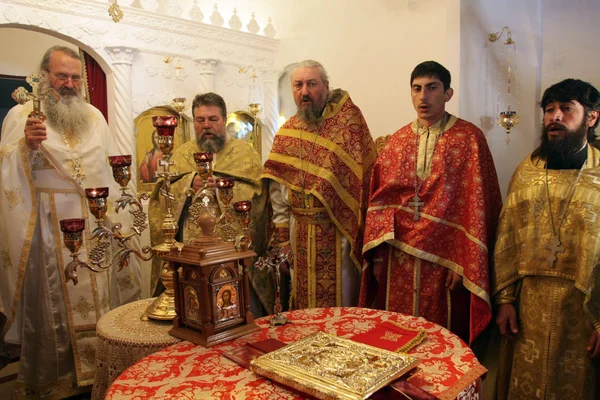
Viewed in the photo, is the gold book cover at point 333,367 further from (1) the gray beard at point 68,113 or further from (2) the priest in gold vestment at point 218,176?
(1) the gray beard at point 68,113

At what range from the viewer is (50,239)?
3404mm

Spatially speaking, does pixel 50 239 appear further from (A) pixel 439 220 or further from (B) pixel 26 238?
(A) pixel 439 220

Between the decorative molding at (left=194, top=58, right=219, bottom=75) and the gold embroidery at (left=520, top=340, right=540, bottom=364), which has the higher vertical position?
the decorative molding at (left=194, top=58, right=219, bottom=75)

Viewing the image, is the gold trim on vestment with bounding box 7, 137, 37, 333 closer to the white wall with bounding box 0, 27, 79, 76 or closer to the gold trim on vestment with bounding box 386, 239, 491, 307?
the gold trim on vestment with bounding box 386, 239, 491, 307

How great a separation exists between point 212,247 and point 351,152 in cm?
176

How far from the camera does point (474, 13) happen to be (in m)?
4.11

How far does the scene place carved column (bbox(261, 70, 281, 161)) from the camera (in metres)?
6.97

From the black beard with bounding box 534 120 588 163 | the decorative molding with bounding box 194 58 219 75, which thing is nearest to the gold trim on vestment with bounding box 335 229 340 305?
the black beard with bounding box 534 120 588 163

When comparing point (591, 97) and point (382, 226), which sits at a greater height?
point (591, 97)

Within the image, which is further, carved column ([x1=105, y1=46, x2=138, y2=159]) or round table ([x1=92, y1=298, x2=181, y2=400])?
carved column ([x1=105, y1=46, x2=138, y2=159])

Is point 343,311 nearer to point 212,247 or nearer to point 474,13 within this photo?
point 212,247

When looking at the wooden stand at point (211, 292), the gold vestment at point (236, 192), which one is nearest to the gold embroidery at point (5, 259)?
the gold vestment at point (236, 192)

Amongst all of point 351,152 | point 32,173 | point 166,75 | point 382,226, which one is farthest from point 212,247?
point 166,75

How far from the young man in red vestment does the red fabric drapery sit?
13.7 feet
